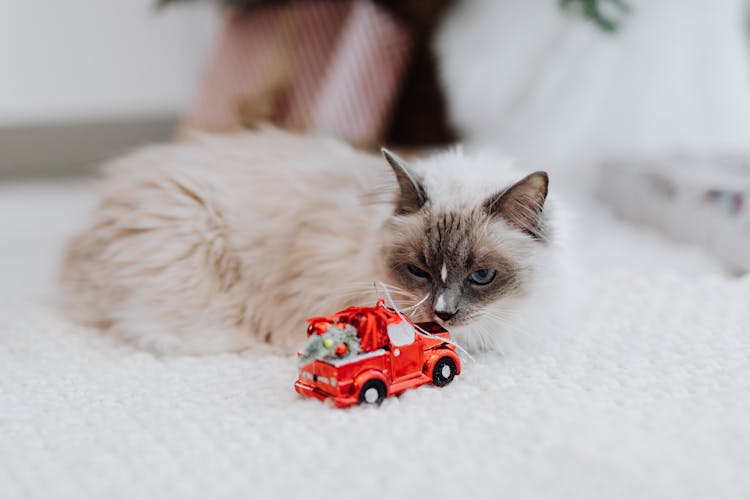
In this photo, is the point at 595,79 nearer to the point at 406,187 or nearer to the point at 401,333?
the point at 406,187

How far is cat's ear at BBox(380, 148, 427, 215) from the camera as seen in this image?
108 cm

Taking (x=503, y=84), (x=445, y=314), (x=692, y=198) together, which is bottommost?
(x=445, y=314)

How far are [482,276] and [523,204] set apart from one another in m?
0.14

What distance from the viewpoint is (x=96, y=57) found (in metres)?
3.02

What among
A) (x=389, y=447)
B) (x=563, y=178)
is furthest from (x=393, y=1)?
(x=389, y=447)

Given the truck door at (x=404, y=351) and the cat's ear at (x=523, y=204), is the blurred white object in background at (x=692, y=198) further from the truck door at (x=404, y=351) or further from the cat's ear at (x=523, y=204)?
the truck door at (x=404, y=351)

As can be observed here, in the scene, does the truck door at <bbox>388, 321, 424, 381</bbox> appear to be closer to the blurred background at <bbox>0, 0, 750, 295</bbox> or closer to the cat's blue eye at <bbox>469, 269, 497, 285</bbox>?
the cat's blue eye at <bbox>469, 269, 497, 285</bbox>

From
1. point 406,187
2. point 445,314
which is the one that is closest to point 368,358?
point 445,314

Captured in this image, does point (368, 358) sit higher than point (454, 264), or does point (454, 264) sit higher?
point (454, 264)

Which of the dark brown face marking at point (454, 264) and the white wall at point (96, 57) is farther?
the white wall at point (96, 57)

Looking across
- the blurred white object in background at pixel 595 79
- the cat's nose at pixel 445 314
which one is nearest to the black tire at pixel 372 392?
Answer: the cat's nose at pixel 445 314

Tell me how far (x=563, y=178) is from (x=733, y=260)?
80cm

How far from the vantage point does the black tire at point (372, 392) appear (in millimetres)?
931

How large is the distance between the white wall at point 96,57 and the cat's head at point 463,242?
220cm
